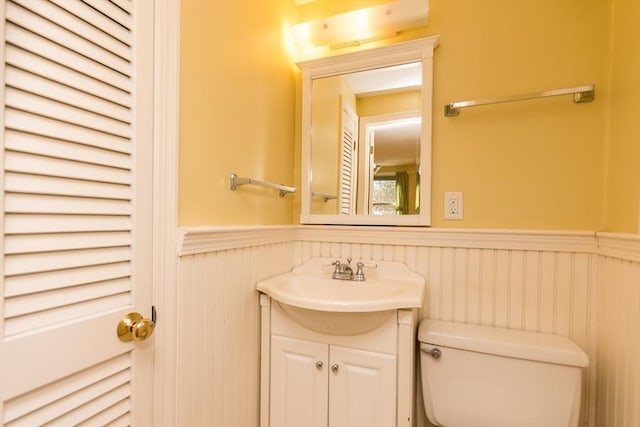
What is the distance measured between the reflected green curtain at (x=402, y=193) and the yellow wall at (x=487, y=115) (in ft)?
0.41

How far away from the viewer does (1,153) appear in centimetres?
54

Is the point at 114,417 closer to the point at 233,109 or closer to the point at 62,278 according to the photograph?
the point at 62,278

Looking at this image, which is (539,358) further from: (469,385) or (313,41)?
(313,41)

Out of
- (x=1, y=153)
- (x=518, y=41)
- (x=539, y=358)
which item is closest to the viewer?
(x=1, y=153)

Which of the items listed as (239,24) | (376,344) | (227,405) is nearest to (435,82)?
(239,24)

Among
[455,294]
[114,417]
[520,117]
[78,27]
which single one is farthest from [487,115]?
[114,417]

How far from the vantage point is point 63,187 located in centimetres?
63

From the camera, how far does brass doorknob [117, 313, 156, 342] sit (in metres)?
0.75

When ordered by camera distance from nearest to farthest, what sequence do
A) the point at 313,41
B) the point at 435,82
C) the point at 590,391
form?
the point at 590,391 → the point at 435,82 → the point at 313,41

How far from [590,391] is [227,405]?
133cm

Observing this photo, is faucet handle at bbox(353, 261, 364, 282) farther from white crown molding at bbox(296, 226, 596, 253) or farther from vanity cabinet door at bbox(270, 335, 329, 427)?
vanity cabinet door at bbox(270, 335, 329, 427)

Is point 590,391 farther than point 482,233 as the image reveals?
No

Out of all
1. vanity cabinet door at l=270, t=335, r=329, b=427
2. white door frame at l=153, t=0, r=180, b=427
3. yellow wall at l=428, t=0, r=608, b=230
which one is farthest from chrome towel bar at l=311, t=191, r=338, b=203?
white door frame at l=153, t=0, r=180, b=427

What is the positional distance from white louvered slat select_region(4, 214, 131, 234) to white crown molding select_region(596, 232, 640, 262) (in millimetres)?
1437
